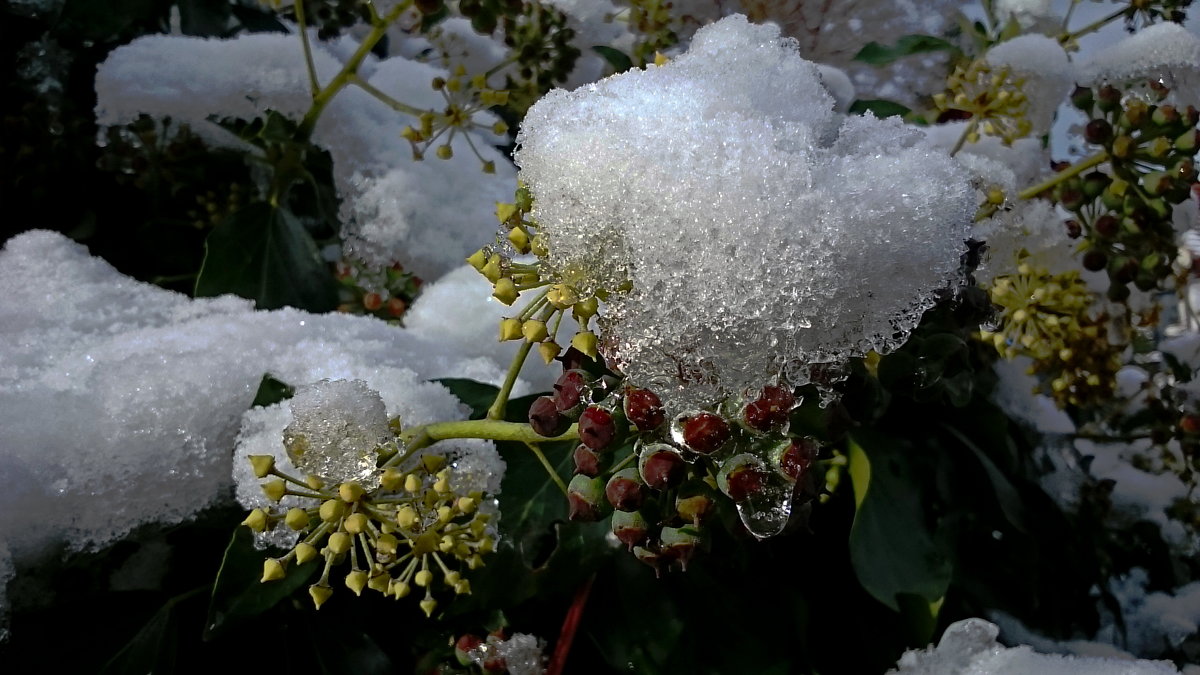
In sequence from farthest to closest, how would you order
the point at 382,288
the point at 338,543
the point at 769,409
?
the point at 382,288, the point at 338,543, the point at 769,409

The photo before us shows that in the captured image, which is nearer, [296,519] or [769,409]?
[769,409]

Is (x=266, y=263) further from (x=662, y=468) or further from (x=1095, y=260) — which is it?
(x=1095, y=260)

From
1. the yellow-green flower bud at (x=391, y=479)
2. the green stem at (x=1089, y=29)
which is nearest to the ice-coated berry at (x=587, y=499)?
the yellow-green flower bud at (x=391, y=479)

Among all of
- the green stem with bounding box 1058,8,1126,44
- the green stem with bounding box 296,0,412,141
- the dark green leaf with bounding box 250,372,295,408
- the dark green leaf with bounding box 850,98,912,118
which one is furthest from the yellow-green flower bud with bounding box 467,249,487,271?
the green stem with bounding box 1058,8,1126,44

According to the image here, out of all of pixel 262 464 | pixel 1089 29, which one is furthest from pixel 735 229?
pixel 1089 29

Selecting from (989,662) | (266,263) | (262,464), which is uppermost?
(262,464)

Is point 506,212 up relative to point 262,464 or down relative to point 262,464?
up

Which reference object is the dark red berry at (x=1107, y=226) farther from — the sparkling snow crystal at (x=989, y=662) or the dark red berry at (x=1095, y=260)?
the sparkling snow crystal at (x=989, y=662)
